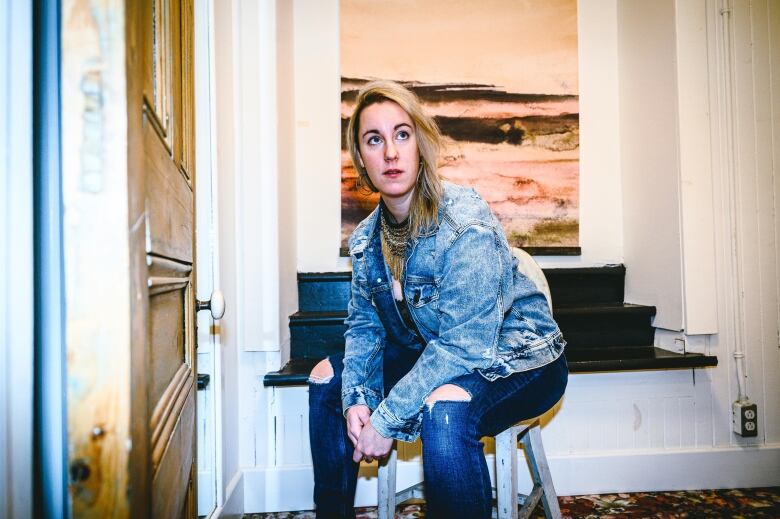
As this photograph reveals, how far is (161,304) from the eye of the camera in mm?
683

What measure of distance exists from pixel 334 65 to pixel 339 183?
0.56 metres

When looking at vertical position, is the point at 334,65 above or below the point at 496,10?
below

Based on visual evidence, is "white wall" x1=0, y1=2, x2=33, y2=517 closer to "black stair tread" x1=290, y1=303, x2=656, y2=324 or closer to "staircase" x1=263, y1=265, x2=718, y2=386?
"staircase" x1=263, y1=265, x2=718, y2=386

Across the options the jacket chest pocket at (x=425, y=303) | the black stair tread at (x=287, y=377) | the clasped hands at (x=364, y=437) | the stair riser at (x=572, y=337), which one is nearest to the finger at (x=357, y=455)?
the clasped hands at (x=364, y=437)

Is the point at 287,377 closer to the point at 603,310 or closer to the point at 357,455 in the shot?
the point at 357,455

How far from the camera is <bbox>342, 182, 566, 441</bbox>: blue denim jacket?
1.01m

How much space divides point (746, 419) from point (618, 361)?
0.64m

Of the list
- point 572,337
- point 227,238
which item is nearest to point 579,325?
point 572,337

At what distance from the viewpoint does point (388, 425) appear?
3.34ft

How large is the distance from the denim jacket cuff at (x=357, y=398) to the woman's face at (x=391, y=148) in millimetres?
509

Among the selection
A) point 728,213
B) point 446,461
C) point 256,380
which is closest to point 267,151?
point 256,380

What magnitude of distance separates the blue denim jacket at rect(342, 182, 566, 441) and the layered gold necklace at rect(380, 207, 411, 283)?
0.07ft

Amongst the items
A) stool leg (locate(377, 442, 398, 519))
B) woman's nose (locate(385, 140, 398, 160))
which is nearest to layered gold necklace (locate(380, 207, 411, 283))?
woman's nose (locate(385, 140, 398, 160))

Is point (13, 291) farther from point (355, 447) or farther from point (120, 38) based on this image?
point (355, 447)
